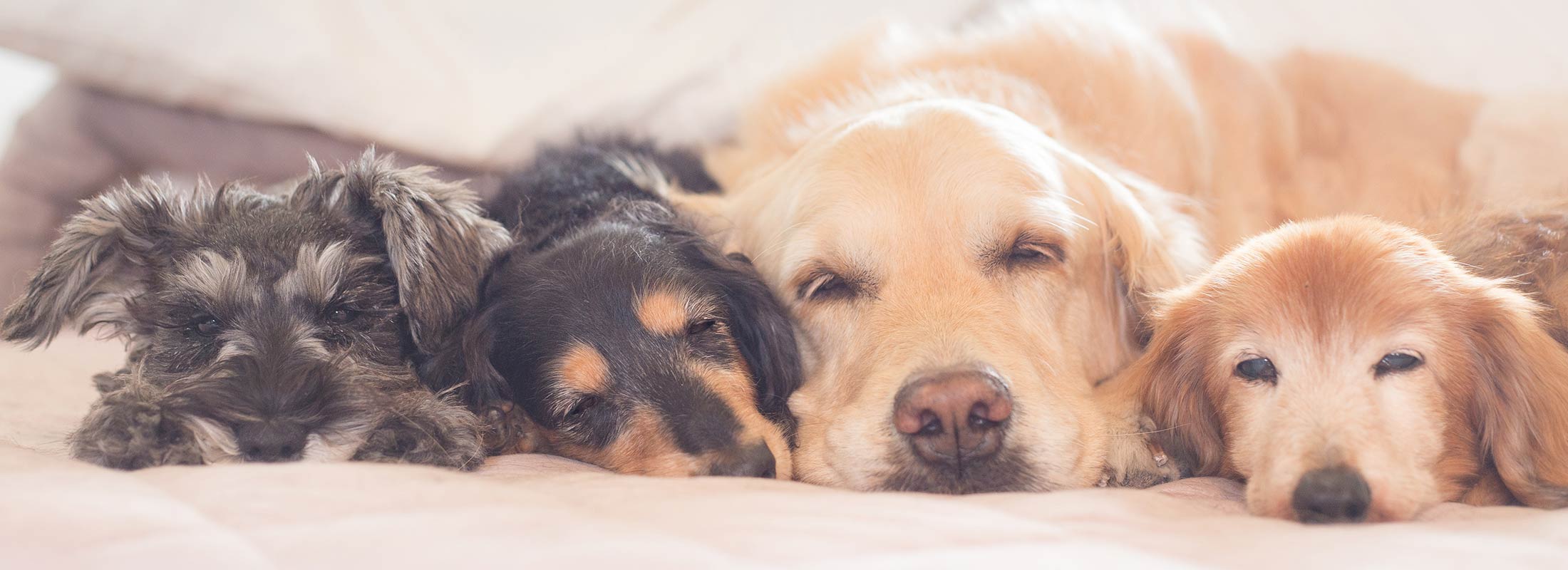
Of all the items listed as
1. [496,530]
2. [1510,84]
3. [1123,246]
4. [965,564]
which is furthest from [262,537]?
[1510,84]

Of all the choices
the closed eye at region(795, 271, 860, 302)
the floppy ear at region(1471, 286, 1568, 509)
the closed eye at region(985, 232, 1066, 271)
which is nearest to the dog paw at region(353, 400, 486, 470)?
the closed eye at region(795, 271, 860, 302)

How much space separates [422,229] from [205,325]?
18.3 inches

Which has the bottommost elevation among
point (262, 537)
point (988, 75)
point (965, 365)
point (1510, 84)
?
point (262, 537)

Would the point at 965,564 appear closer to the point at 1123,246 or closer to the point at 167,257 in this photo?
the point at 1123,246

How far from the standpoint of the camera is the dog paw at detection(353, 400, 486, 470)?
201 centimetres

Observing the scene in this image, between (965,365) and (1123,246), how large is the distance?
0.71 metres

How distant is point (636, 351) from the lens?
2137 millimetres

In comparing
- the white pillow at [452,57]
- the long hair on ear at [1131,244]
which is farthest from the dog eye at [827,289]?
the white pillow at [452,57]

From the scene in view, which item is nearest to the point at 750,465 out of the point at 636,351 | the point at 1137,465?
the point at 636,351

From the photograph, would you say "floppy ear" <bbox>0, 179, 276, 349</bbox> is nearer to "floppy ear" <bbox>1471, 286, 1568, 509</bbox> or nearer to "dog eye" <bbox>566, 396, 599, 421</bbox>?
"dog eye" <bbox>566, 396, 599, 421</bbox>

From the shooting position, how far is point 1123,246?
2.48 meters

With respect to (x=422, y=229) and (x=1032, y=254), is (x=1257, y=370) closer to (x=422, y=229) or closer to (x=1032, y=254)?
(x=1032, y=254)

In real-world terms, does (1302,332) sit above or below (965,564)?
above

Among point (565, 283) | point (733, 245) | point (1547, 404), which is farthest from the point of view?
point (733, 245)
